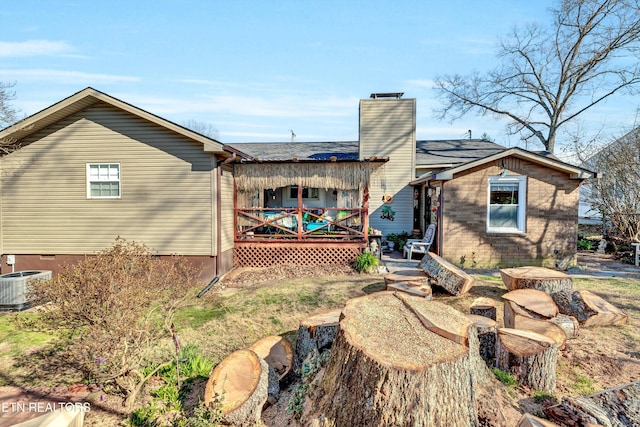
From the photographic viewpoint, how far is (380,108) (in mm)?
15078

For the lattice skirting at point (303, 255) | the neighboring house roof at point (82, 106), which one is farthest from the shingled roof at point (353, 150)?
the neighboring house roof at point (82, 106)

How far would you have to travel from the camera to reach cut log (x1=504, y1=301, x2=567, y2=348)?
4258mm

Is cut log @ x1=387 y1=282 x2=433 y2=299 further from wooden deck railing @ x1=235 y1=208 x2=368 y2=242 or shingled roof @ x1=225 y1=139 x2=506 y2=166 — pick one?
shingled roof @ x1=225 y1=139 x2=506 y2=166

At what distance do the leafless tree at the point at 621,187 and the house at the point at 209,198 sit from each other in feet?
13.7

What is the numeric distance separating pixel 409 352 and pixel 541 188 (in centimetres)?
939

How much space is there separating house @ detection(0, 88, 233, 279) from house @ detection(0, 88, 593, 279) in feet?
0.09

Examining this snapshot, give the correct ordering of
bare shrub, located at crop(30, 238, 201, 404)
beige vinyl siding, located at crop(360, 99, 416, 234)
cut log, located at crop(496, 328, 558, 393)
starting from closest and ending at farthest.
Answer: bare shrub, located at crop(30, 238, 201, 404)
cut log, located at crop(496, 328, 558, 393)
beige vinyl siding, located at crop(360, 99, 416, 234)

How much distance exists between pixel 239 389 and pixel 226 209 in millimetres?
6713

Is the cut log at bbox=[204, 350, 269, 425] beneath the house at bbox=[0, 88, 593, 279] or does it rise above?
beneath

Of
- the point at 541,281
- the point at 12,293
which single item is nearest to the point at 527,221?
the point at 541,281

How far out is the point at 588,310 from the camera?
5.29m

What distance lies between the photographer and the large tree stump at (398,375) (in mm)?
2576

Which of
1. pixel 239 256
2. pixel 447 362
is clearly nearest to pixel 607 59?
pixel 239 256

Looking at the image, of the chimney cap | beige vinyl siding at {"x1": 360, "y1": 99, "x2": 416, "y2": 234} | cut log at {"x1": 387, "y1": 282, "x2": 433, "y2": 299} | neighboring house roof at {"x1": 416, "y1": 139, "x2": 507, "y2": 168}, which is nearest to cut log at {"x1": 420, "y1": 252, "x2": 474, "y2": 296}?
cut log at {"x1": 387, "y1": 282, "x2": 433, "y2": 299}
